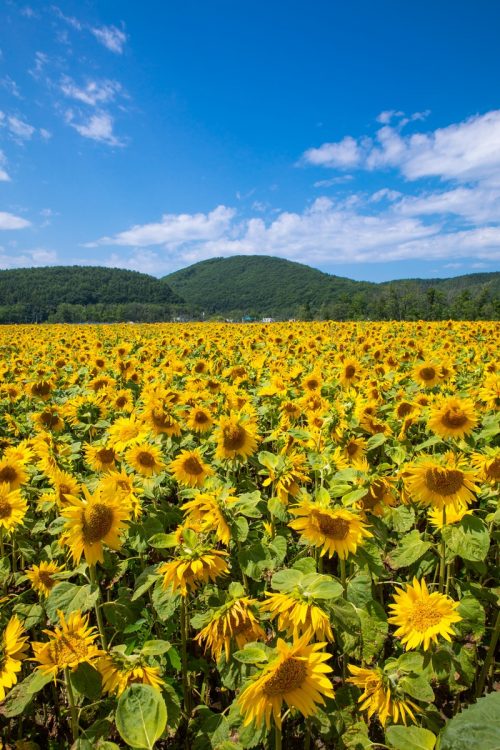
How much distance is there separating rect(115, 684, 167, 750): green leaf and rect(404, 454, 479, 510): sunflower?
4.93 ft

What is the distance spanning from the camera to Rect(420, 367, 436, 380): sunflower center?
5375 millimetres

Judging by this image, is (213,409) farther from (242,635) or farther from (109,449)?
(242,635)

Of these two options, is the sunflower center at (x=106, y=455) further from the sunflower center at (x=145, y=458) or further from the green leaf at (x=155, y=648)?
the green leaf at (x=155, y=648)

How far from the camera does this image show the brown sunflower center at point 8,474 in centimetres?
298

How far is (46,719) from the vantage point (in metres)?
2.36

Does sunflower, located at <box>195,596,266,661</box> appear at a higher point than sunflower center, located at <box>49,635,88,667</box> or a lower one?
higher

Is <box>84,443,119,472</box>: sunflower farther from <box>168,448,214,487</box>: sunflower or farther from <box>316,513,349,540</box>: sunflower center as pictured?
<box>316,513,349,540</box>: sunflower center

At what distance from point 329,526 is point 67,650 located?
1.17 metres

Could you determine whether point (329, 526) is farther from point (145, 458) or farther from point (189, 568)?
point (145, 458)

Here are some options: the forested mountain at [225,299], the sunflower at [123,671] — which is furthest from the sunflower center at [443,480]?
the forested mountain at [225,299]

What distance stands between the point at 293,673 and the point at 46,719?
1.87m

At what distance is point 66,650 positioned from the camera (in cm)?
163

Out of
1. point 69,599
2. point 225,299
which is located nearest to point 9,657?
point 69,599

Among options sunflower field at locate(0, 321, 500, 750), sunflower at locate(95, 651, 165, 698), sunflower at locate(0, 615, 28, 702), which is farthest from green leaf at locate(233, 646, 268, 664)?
sunflower at locate(0, 615, 28, 702)
